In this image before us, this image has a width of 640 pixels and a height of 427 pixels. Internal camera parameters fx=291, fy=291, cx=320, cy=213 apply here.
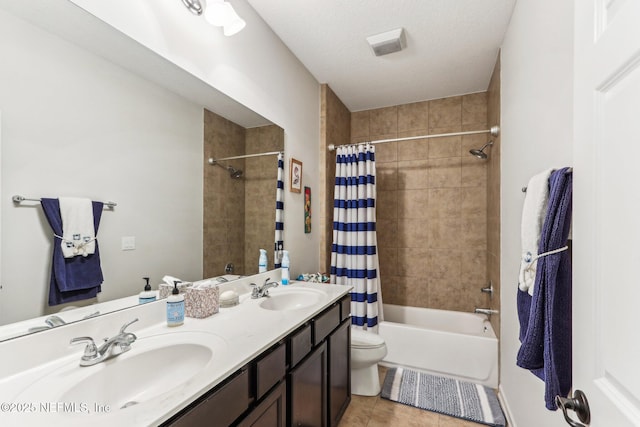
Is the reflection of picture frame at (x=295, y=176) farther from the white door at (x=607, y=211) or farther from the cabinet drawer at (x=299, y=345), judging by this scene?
the white door at (x=607, y=211)

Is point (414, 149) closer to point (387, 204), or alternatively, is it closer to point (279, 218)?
point (387, 204)

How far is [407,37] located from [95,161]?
2040 mm

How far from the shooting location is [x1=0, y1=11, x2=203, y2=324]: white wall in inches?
32.7

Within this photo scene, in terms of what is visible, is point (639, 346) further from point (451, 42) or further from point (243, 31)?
point (451, 42)

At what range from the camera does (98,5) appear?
1.02 metres

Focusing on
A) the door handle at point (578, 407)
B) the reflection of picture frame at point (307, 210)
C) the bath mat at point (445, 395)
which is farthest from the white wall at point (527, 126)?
the reflection of picture frame at point (307, 210)

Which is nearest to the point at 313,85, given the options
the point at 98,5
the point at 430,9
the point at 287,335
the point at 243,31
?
the point at 243,31

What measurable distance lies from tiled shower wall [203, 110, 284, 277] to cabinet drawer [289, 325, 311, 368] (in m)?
0.59

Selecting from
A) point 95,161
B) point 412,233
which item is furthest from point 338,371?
point 412,233

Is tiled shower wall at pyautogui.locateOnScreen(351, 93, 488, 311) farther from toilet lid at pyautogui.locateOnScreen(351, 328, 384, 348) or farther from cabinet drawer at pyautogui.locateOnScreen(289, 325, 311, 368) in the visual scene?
cabinet drawer at pyautogui.locateOnScreen(289, 325, 311, 368)

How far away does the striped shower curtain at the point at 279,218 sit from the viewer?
204cm

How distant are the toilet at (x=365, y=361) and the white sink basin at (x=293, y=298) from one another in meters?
0.59

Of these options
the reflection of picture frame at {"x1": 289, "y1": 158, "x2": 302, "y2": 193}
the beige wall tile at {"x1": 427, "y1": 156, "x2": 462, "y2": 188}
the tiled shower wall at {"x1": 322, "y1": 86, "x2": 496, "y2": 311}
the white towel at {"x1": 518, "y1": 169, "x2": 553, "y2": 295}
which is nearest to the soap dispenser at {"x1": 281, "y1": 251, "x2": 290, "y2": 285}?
the reflection of picture frame at {"x1": 289, "y1": 158, "x2": 302, "y2": 193}

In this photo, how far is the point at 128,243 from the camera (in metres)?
1.13
